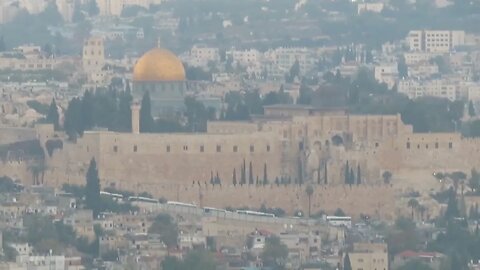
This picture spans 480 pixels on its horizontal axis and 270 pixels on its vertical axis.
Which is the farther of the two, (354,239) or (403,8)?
(403,8)

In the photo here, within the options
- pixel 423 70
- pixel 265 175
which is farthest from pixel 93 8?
pixel 265 175

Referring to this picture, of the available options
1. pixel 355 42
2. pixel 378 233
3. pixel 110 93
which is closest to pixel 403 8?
pixel 355 42

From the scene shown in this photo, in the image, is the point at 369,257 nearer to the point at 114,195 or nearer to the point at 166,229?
the point at 166,229

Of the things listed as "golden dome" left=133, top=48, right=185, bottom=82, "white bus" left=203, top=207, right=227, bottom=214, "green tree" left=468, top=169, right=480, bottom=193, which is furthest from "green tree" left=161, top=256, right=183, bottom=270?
"golden dome" left=133, top=48, right=185, bottom=82

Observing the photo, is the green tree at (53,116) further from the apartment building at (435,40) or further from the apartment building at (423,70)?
the apartment building at (435,40)

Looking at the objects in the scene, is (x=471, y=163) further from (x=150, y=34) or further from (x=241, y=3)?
(x=241, y=3)

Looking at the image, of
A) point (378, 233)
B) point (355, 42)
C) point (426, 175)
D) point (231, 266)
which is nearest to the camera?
point (231, 266)

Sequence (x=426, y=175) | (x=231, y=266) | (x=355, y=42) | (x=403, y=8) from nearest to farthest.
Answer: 1. (x=231, y=266)
2. (x=426, y=175)
3. (x=355, y=42)
4. (x=403, y=8)
